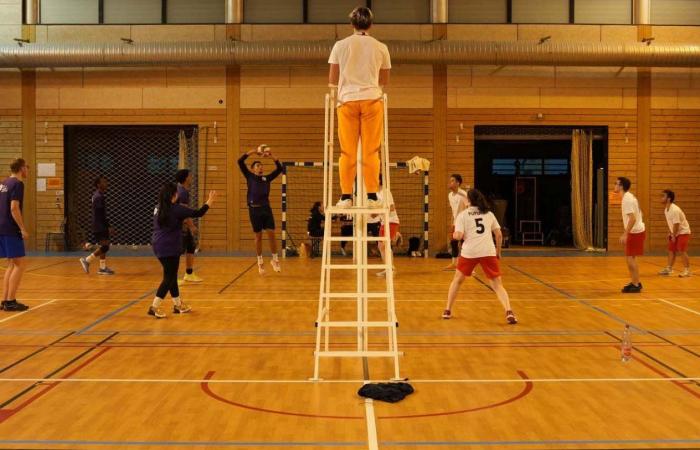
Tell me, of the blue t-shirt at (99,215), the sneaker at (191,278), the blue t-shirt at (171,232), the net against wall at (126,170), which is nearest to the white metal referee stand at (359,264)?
the blue t-shirt at (171,232)

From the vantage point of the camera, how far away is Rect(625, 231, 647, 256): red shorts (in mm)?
13023

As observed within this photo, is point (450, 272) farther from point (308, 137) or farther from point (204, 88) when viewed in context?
point (204, 88)

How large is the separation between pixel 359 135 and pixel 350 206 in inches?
27.3

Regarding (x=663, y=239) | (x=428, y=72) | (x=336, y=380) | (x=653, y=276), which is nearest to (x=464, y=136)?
(x=428, y=72)

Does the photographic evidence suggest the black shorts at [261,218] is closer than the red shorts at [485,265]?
No

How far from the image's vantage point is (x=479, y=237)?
33.8 feet

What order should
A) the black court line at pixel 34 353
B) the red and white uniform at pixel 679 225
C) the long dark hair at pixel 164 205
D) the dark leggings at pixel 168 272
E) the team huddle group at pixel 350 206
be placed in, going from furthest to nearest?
1. the red and white uniform at pixel 679 225
2. the dark leggings at pixel 168 272
3. the long dark hair at pixel 164 205
4. the black court line at pixel 34 353
5. the team huddle group at pixel 350 206

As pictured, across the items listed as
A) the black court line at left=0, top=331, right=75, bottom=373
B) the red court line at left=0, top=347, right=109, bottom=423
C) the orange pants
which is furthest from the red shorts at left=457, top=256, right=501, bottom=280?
the black court line at left=0, top=331, right=75, bottom=373

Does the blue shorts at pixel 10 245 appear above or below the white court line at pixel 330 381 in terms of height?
above

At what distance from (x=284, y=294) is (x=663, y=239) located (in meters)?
13.7

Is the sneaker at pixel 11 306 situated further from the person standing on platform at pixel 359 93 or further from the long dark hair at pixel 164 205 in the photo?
the person standing on platform at pixel 359 93

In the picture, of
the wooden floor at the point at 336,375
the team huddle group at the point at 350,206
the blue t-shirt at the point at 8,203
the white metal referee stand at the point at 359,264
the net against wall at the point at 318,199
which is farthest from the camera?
the net against wall at the point at 318,199

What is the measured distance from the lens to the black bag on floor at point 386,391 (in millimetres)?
6625

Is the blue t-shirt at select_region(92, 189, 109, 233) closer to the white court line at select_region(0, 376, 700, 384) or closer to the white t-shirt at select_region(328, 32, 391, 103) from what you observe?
the white court line at select_region(0, 376, 700, 384)
